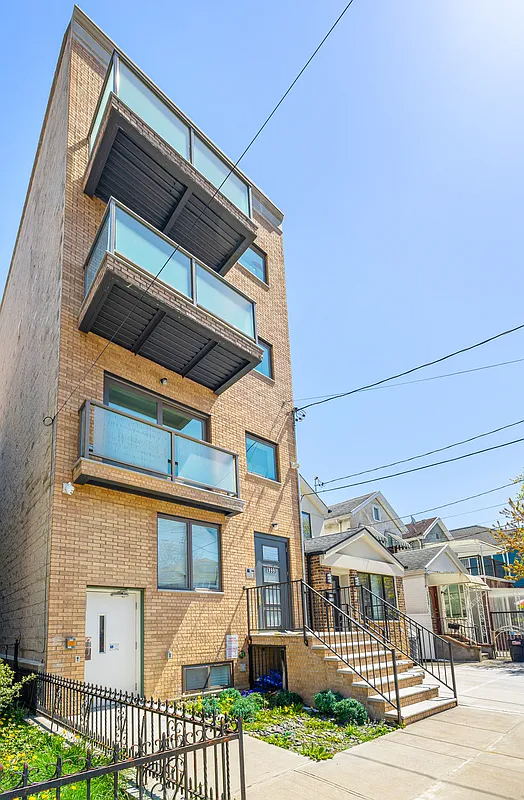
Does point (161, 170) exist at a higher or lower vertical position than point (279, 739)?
higher

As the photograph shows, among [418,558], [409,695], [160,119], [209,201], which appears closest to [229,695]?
[409,695]

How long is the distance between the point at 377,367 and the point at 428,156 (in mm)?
6211

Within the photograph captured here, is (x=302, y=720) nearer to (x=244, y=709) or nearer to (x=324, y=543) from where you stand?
(x=244, y=709)

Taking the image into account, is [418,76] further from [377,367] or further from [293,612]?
[293,612]

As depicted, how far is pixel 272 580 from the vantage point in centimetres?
1368

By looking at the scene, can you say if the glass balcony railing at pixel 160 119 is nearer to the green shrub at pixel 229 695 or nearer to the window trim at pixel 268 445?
Result: the window trim at pixel 268 445

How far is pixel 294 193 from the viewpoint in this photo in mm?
10070

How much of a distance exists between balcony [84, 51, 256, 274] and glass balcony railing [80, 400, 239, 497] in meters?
4.96

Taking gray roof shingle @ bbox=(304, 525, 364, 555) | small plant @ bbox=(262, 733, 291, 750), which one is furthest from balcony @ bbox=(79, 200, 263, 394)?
small plant @ bbox=(262, 733, 291, 750)

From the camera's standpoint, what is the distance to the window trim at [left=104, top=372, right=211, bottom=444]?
11180mm

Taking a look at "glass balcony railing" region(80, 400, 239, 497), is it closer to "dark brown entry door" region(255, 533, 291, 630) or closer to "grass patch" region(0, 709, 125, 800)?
"dark brown entry door" region(255, 533, 291, 630)

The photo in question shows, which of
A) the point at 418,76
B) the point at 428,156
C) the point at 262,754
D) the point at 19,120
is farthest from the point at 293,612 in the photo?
the point at 19,120

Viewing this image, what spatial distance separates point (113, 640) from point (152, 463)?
315 cm

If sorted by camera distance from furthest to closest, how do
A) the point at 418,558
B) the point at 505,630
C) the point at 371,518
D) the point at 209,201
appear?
the point at 371,518
the point at 505,630
the point at 418,558
the point at 209,201
